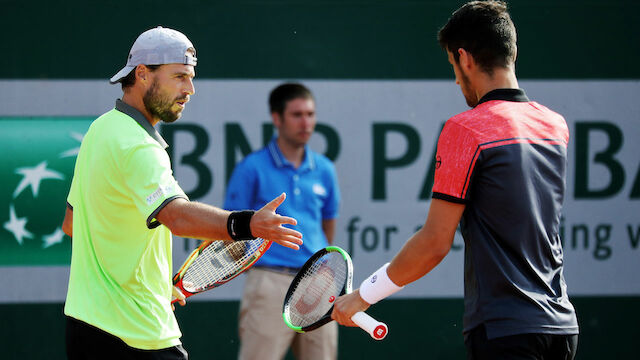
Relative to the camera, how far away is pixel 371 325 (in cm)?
286

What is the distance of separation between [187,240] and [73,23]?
149cm

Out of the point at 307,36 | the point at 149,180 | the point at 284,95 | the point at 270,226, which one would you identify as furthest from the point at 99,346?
the point at 307,36

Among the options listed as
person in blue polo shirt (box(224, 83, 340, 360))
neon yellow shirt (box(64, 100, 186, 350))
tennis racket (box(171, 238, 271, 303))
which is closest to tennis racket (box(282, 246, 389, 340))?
tennis racket (box(171, 238, 271, 303))

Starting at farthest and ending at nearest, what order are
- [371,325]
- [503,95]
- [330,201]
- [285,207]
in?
[330,201] < [285,207] < [371,325] < [503,95]

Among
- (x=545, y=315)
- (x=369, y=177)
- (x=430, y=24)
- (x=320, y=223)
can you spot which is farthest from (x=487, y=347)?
(x=430, y=24)

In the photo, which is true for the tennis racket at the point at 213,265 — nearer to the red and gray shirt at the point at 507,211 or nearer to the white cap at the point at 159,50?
the white cap at the point at 159,50

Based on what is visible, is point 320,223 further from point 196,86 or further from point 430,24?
point 430,24

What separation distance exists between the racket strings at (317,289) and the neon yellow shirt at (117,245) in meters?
0.67

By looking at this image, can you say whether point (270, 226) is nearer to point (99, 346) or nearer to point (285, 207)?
point (99, 346)

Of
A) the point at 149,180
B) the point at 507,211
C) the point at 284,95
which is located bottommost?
the point at 507,211

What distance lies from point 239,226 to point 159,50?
0.74m

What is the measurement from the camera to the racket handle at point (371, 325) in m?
2.84

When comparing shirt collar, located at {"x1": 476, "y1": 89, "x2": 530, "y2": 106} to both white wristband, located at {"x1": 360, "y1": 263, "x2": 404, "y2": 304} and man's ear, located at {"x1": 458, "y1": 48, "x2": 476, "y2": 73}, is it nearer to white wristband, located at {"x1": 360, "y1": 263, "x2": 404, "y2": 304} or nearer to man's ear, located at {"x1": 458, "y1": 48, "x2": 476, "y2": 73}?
man's ear, located at {"x1": 458, "y1": 48, "x2": 476, "y2": 73}

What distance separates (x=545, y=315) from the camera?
2.54 metres
